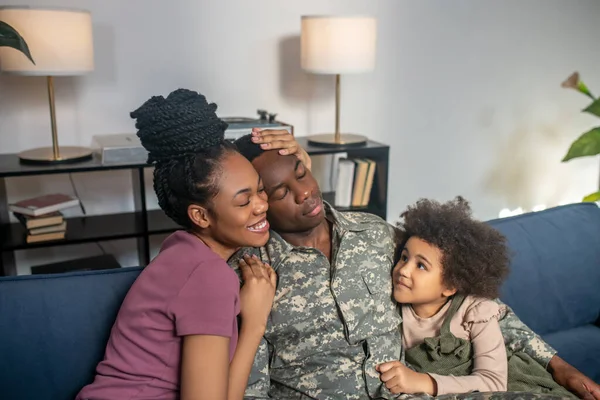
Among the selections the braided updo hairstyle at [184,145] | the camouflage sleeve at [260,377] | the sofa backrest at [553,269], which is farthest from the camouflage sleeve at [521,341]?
the braided updo hairstyle at [184,145]

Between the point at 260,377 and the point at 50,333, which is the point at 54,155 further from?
the point at 260,377

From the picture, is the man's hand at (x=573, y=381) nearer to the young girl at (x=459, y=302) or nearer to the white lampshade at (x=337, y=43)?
the young girl at (x=459, y=302)

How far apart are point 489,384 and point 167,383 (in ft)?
2.40

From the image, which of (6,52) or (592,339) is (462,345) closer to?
(592,339)

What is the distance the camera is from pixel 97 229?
2.50m

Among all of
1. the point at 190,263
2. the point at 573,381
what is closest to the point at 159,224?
the point at 190,263

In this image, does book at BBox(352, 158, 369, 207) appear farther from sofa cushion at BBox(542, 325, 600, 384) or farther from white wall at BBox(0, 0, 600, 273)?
sofa cushion at BBox(542, 325, 600, 384)

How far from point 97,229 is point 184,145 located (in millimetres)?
1457

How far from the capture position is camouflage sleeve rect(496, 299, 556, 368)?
4.99 ft

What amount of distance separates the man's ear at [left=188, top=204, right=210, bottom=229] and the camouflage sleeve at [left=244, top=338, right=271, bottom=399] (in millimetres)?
319

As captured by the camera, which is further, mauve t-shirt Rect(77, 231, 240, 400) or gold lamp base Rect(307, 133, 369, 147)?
gold lamp base Rect(307, 133, 369, 147)

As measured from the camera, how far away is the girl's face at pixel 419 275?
1.45 meters

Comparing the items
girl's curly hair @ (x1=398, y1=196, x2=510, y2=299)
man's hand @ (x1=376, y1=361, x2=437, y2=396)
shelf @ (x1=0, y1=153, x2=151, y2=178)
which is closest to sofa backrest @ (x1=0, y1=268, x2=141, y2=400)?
man's hand @ (x1=376, y1=361, x2=437, y2=396)

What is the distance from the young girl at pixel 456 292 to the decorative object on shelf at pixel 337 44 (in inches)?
48.2
